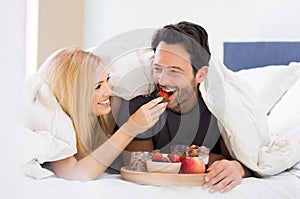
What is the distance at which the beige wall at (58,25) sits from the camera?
11.1ft

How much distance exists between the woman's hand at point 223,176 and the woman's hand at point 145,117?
20cm

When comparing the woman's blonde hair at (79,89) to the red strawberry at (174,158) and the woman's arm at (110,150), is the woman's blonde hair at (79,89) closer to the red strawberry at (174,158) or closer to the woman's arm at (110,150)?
the woman's arm at (110,150)

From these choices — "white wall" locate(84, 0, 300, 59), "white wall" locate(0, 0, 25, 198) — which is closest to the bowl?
"white wall" locate(0, 0, 25, 198)

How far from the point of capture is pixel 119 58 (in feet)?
4.68

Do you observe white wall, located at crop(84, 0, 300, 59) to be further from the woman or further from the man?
the woman

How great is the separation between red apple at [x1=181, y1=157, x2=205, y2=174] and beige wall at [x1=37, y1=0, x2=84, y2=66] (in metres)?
2.16

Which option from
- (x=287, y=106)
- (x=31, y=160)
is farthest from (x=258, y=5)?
(x=31, y=160)

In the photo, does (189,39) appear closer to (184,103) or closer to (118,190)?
(184,103)

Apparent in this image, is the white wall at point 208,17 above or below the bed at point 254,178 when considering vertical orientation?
above

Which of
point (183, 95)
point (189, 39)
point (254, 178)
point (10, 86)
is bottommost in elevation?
point (254, 178)

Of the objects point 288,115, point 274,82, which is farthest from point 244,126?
point 274,82

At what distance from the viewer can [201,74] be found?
5.04 ft

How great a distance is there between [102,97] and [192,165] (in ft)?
1.00

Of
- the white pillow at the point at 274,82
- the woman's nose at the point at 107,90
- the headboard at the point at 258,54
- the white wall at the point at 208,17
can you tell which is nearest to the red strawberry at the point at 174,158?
the woman's nose at the point at 107,90
